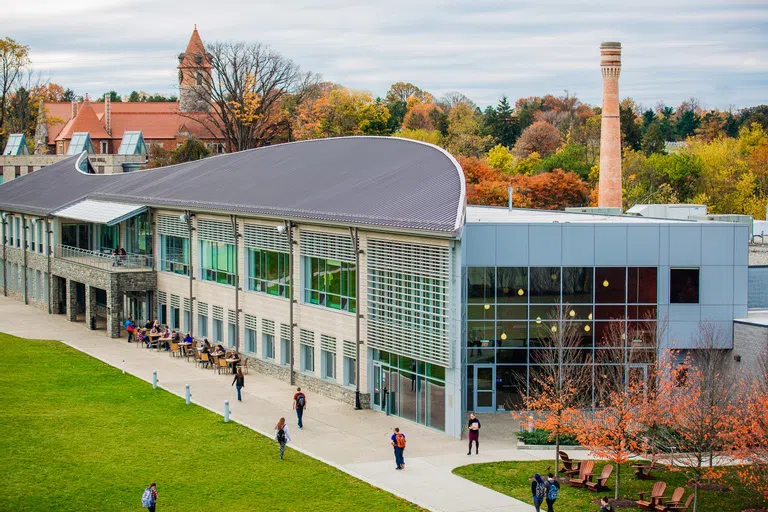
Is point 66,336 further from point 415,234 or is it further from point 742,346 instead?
point 742,346

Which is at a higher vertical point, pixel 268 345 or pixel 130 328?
pixel 268 345

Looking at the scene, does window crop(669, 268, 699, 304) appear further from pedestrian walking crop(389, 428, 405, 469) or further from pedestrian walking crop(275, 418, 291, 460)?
pedestrian walking crop(275, 418, 291, 460)

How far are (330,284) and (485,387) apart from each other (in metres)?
7.97

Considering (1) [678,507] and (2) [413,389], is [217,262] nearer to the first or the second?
(2) [413,389]

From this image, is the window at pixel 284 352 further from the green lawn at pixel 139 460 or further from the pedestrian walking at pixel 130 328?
the pedestrian walking at pixel 130 328

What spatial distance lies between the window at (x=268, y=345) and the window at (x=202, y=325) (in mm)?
6603

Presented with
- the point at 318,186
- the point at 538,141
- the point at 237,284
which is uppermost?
the point at 538,141

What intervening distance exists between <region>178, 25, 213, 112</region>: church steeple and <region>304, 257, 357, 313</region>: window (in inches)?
3149

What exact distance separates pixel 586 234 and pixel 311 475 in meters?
14.0

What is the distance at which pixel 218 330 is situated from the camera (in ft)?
172

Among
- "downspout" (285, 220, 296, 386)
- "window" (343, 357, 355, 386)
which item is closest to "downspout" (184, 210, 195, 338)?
"downspout" (285, 220, 296, 386)

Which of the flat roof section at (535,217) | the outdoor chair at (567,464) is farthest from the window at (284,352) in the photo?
the outdoor chair at (567,464)

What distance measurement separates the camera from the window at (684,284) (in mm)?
38500

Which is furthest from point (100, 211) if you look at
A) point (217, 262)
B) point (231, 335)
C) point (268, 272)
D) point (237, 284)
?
point (268, 272)
